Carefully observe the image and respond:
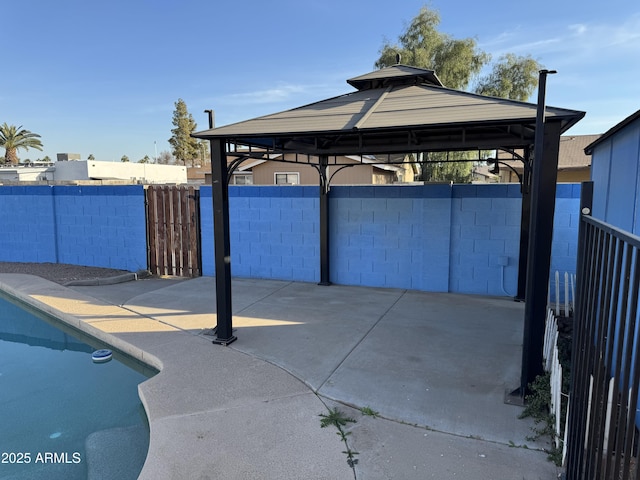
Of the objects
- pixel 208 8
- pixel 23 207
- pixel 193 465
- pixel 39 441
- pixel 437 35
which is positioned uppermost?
pixel 437 35

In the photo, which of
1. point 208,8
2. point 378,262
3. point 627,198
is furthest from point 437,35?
point 627,198

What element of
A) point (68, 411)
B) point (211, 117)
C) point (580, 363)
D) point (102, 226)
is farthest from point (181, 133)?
point (580, 363)

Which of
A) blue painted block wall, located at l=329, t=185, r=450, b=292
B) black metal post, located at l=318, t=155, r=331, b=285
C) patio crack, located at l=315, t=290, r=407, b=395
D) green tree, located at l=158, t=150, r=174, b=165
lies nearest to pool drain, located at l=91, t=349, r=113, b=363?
patio crack, located at l=315, t=290, r=407, b=395

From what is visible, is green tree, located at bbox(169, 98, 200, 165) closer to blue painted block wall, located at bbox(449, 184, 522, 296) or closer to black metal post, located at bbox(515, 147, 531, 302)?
blue painted block wall, located at bbox(449, 184, 522, 296)

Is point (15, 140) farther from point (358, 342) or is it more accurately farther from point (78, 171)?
point (358, 342)

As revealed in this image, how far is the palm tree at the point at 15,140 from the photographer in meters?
32.3

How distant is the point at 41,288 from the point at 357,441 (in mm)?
7673

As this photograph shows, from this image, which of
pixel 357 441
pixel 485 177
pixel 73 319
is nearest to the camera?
pixel 357 441

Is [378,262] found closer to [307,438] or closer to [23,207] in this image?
[307,438]

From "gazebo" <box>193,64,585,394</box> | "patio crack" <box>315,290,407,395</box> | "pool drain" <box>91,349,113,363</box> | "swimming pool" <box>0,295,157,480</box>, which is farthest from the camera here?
"pool drain" <box>91,349,113,363</box>

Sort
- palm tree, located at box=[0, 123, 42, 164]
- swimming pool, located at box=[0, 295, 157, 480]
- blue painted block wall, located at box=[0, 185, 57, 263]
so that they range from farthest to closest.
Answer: palm tree, located at box=[0, 123, 42, 164] → blue painted block wall, located at box=[0, 185, 57, 263] → swimming pool, located at box=[0, 295, 157, 480]

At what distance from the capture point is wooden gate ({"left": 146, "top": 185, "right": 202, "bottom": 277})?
30.3ft

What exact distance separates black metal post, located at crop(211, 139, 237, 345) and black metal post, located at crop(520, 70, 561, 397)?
3.26 metres

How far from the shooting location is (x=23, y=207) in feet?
36.4
